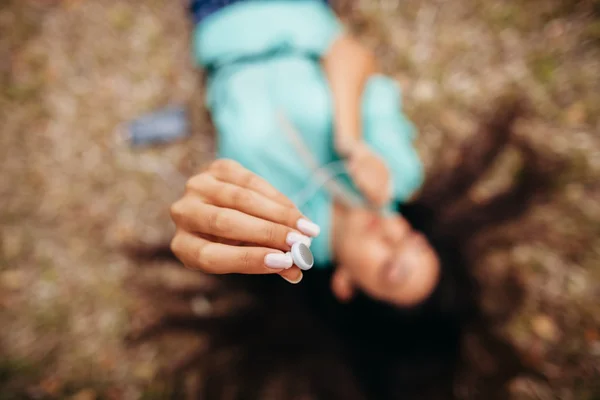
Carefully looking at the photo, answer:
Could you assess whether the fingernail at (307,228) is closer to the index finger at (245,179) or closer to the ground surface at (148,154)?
the index finger at (245,179)

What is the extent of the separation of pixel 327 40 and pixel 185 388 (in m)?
1.56

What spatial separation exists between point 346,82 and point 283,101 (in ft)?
0.87

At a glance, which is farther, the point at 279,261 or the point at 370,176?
the point at 370,176

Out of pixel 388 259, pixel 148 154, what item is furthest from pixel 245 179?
pixel 148 154

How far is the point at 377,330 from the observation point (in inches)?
49.2

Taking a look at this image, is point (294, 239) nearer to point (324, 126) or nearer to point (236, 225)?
point (236, 225)

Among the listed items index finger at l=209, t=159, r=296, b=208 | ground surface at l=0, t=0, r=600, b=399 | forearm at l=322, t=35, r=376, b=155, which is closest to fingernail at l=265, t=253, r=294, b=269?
index finger at l=209, t=159, r=296, b=208

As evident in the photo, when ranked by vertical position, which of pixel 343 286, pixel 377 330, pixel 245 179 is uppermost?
pixel 245 179

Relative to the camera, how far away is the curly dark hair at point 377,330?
4.07 ft

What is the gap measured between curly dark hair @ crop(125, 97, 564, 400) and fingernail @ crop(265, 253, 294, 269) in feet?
2.56

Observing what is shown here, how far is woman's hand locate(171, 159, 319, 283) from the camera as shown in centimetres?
56

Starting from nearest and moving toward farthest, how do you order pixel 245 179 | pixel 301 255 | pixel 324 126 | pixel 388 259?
pixel 301 255, pixel 245 179, pixel 388 259, pixel 324 126

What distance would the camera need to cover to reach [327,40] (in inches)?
60.6

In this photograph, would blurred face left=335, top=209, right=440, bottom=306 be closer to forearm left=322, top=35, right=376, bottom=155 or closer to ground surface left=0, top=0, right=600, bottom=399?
forearm left=322, top=35, right=376, bottom=155
